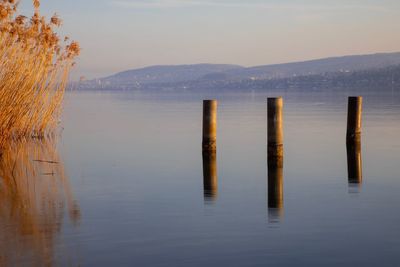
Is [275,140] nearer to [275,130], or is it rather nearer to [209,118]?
[275,130]

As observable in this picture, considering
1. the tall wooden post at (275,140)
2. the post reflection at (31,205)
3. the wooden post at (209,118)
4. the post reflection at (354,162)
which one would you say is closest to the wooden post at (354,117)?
the post reflection at (354,162)

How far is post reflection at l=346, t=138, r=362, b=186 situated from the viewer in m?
17.7

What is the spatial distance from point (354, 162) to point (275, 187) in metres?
5.40

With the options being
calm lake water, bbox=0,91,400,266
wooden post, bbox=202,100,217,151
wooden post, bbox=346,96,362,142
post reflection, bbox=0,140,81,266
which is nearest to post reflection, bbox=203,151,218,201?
calm lake water, bbox=0,91,400,266

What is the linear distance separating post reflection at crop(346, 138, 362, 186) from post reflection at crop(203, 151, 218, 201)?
3479 mm

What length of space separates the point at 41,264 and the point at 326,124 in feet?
96.8

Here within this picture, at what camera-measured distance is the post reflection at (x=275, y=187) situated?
1314 cm

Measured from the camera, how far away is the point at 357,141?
930 inches

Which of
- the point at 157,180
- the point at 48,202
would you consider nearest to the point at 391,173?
the point at 157,180

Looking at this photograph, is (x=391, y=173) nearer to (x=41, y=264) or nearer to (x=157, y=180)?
(x=157, y=180)

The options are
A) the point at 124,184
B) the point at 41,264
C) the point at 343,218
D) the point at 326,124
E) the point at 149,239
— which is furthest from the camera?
the point at 326,124

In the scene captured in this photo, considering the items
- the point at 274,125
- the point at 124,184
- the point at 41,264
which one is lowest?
the point at 41,264

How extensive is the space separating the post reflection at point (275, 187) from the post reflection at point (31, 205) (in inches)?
149

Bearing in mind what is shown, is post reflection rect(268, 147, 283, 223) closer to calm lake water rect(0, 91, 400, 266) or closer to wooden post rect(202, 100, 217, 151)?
calm lake water rect(0, 91, 400, 266)
